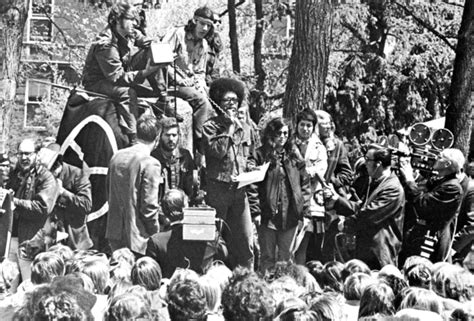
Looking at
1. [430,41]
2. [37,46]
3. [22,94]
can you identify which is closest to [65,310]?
[430,41]

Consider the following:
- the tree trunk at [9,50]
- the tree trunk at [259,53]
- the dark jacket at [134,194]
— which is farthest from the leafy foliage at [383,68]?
the dark jacket at [134,194]

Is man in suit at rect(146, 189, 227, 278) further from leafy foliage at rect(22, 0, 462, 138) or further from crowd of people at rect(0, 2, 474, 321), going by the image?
leafy foliage at rect(22, 0, 462, 138)

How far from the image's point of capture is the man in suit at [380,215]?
1172cm

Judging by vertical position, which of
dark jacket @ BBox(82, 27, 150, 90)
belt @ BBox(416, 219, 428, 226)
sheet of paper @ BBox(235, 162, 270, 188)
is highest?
dark jacket @ BBox(82, 27, 150, 90)

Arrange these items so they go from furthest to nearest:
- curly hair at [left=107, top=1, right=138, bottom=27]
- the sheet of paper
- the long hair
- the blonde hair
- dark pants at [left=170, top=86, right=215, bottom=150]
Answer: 1. dark pants at [left=170, top=86, right=215, bottom=150]
2. curly hair at [left=107, top=1, right=138, bottom=27]
3. the long hair
4. the sheet of paper
5. the blonde hair

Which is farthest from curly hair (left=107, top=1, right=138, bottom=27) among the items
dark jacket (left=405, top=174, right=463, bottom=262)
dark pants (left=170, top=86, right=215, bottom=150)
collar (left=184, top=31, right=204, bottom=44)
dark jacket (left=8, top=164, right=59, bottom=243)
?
dark jacket (left=405, top=174, right=463, bottom=262)

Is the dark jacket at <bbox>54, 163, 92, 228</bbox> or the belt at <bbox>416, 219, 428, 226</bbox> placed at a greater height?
the dark jacket at <bbox>54, 163, 92, 228</bbox>

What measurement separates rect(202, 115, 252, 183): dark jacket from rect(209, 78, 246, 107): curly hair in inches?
10.0

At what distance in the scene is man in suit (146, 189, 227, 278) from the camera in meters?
11.2

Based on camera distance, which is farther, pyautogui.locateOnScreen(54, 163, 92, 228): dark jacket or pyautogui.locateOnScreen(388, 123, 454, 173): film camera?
pyautogui.locateOnScreen(54, 163, 92, 228): dark jacket

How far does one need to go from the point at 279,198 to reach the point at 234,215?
45 centimetres

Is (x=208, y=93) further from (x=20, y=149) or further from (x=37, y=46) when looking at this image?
(x=37, y=46)

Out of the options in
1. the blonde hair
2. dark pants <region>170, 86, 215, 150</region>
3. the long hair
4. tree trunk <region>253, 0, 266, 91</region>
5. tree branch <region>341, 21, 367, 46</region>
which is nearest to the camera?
the blonde hair

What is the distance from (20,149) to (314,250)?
2989 mm
